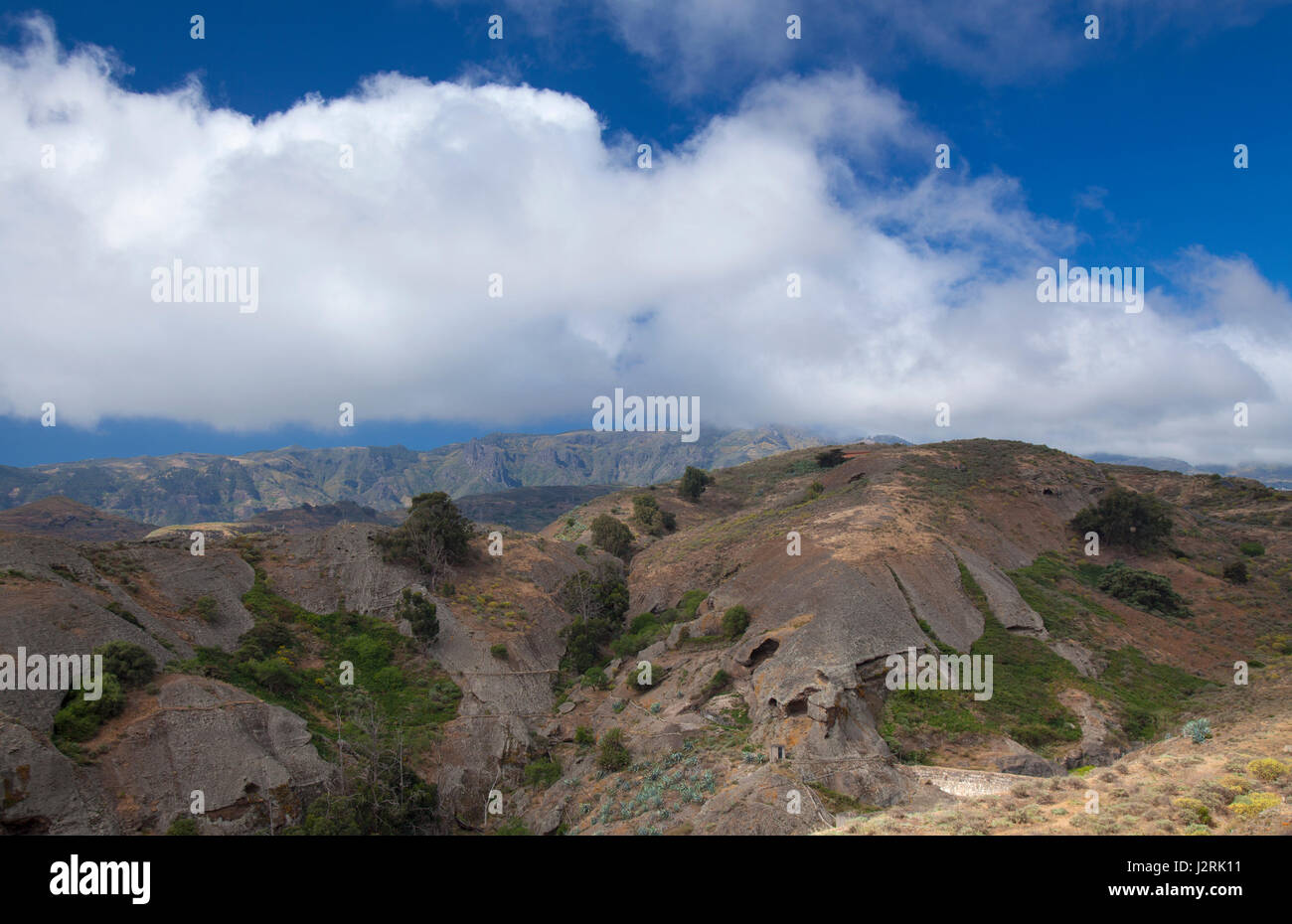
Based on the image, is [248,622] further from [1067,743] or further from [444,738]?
[1067,743]

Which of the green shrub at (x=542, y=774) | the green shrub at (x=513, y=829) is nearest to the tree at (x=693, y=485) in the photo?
the green shrub at (x=542, y=774)

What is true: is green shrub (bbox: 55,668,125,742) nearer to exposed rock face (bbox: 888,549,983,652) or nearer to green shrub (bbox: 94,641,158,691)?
green shrub (bbox: 94,641,158,691)

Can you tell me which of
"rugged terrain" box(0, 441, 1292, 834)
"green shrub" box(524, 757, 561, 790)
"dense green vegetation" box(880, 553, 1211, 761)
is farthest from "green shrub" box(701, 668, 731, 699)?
"green shrub" box(524, 757, 561, 790)

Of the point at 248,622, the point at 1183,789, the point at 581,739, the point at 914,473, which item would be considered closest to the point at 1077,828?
the point at 1183,789

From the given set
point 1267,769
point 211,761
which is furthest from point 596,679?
point 1267,769
